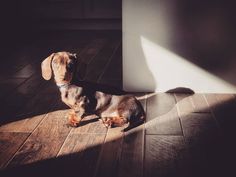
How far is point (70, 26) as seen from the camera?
5.16 metres

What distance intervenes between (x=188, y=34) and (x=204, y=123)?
2.55 ft

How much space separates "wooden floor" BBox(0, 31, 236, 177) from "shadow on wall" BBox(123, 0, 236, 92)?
231mm

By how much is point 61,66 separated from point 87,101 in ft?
1.02

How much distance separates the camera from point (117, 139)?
6.31 feet

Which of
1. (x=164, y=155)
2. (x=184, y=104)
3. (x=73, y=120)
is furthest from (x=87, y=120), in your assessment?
(x=184, y=104)

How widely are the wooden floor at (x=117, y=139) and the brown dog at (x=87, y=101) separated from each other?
0.23ft

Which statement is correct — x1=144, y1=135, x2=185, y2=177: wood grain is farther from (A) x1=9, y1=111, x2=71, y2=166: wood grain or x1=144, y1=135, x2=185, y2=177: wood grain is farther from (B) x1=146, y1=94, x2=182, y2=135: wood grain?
(A) x1=9, y1=111, x2=71, y2=166: wood grain

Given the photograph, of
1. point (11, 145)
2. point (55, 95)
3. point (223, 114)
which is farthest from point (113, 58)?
point (11, 145)

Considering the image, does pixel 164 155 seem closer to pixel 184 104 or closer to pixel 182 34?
pixel 184 104

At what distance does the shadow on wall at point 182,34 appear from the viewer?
2.40 m

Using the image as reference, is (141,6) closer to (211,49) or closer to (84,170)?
(211,49)

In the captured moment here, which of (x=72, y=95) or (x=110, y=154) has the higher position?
(x=72, y=95)

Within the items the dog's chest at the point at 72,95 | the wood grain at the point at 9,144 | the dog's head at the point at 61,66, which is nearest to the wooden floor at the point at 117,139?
the wood grain at the point at 9,144

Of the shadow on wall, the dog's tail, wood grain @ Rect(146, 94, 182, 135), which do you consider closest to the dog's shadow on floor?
the dog's tail
